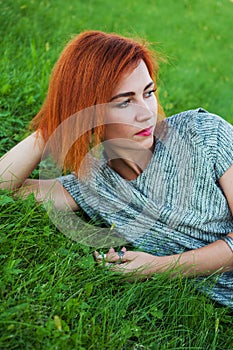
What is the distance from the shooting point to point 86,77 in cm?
241

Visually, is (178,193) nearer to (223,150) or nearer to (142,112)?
(223,150)

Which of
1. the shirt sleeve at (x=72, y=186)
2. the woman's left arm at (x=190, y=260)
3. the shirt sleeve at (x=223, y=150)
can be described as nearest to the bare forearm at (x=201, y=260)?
the woman's left arm at (x=190, y=260)

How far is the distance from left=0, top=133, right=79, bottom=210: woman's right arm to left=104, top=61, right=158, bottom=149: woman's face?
0.42 meters

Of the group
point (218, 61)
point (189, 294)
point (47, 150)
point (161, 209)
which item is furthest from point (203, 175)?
point (218, 61)

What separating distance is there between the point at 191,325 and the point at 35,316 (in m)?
0.67

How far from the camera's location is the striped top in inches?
100

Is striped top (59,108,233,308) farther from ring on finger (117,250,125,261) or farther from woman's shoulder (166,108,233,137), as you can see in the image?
ring on finger (117,250,125,261)

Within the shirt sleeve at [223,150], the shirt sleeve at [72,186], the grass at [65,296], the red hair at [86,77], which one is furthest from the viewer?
the shirt sleeve at [72,186]

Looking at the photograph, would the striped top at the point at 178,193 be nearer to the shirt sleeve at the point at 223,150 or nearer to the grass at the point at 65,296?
the shirt sleeve at the point at 223,150

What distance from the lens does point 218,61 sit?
650 cm

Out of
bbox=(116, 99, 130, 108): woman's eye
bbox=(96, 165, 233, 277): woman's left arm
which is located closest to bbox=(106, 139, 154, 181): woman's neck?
bbox=(116, 99, 130, 108): woman's eye

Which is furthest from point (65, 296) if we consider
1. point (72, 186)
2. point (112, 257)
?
point (72, 186)

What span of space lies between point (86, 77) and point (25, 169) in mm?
563

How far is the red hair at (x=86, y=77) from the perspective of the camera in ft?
7.83
